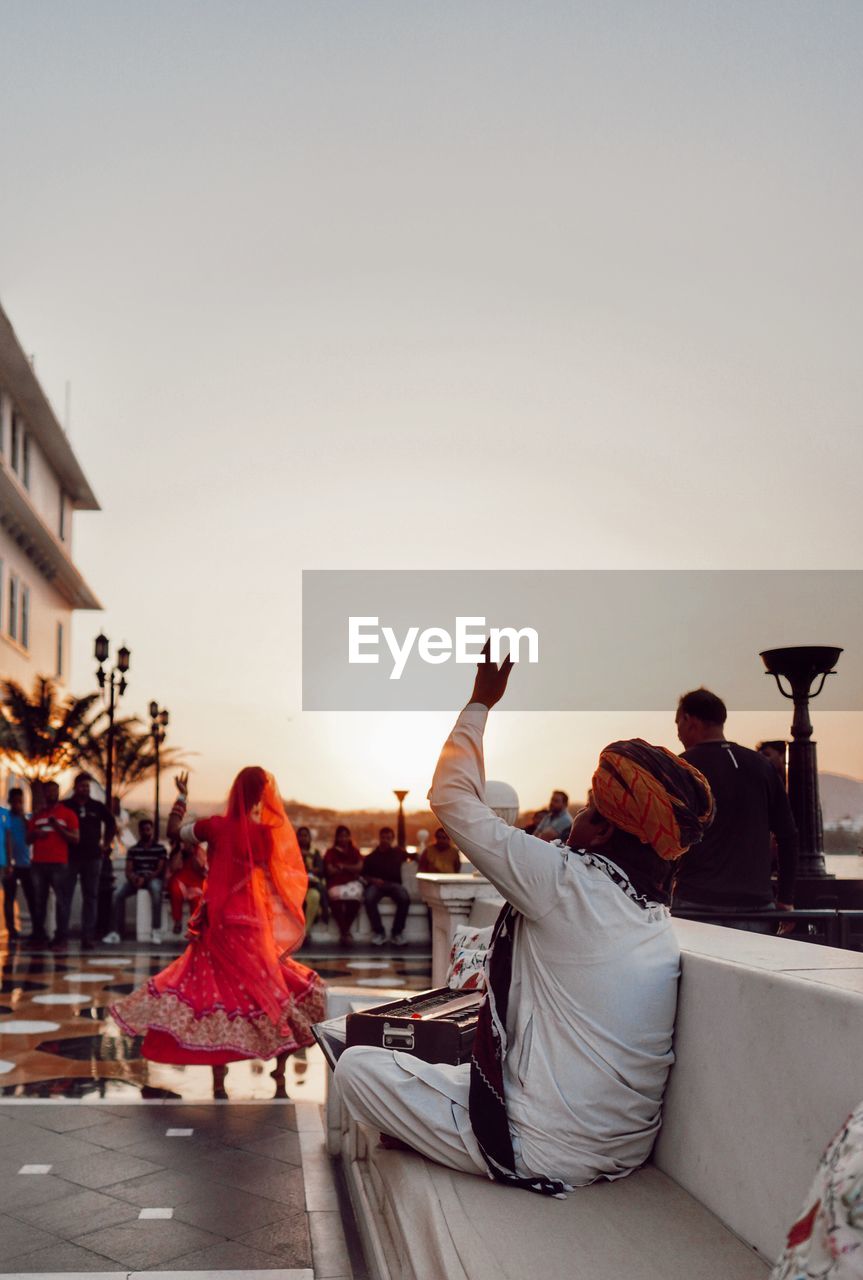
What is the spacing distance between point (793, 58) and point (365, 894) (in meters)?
10.0

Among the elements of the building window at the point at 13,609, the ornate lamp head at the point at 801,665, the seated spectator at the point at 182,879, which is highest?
the building window at the point at 13,609

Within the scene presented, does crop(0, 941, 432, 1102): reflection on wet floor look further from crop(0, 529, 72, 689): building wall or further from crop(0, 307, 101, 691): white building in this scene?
crop(0, 529, 72, 689): building wall

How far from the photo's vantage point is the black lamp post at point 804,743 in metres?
6.51

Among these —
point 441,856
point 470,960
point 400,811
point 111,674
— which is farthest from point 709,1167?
point 400,811

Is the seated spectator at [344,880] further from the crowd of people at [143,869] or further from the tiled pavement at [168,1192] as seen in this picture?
the tiled pavement at [168,1192]

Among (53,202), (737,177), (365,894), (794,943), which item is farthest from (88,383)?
(794,943)

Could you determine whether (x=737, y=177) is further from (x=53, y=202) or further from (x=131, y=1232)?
(x=131, y=1232)

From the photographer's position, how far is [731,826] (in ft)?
15.7

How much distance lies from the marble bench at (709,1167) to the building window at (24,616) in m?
35.0

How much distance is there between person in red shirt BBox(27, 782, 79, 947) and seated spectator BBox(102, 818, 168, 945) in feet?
3.09

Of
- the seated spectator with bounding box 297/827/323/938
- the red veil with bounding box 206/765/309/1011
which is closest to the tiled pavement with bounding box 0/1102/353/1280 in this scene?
the red veil with bounding box 206/765/309/1011

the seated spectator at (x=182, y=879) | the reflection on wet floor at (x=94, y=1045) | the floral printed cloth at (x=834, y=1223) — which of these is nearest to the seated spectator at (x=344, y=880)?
the seated spectator at (x=182, y=879)

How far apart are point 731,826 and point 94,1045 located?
4.56 m

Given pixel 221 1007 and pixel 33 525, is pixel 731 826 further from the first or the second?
pixel 33 525
